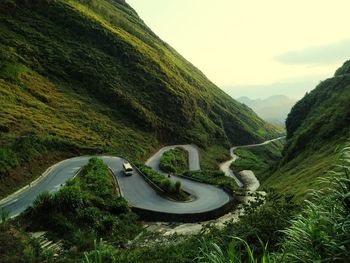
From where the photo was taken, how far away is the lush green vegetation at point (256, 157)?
11400cm

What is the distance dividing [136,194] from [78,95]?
63.8 meters

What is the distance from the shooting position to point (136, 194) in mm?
48312

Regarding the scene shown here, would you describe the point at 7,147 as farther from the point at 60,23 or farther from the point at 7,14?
the point at 60,23

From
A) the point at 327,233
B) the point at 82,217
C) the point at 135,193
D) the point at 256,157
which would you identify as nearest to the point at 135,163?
the point at 135,193

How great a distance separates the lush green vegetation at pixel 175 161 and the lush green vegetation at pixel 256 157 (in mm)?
14798

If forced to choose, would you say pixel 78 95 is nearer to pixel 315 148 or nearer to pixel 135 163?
pixel 135 163

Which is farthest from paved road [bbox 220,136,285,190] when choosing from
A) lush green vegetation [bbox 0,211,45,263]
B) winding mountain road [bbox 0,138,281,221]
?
lush green vegetation [bbox 0,211,45,263]

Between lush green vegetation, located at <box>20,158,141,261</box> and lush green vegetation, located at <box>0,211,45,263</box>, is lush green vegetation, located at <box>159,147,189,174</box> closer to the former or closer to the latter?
lush green vegetation, located at <box>20,158,141,261</box>

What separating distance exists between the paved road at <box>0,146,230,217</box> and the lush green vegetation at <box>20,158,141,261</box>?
4980 mm

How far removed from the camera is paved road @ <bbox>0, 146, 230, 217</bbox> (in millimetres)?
41938

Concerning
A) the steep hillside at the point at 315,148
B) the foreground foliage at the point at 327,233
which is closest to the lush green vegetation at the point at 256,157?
the steep hillside at the point at 315,148

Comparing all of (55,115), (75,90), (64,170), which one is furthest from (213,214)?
(75,90)

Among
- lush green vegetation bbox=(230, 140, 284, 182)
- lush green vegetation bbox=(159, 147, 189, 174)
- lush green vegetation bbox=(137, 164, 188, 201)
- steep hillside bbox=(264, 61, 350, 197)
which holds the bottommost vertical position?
lush green vegetation bbox=(159, 147, 189, 174)

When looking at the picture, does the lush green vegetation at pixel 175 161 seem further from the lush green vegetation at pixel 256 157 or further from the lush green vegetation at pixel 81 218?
the lush green vegetation at pixel 81 218
